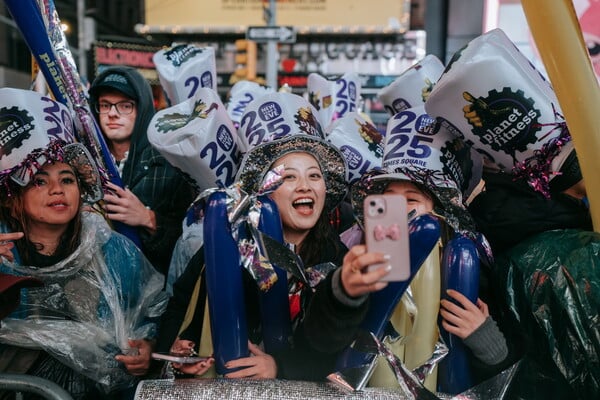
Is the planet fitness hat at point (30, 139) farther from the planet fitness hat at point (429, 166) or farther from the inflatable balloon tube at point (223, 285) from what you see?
the planet fitness hat at point (429, 166)

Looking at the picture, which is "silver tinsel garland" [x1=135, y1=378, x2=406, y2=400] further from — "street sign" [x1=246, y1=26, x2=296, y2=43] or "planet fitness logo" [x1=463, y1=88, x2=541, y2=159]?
"street sign" [x1=246, y1=26, x2=296, y2=43]

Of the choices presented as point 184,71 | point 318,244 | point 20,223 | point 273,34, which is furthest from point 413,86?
point 273,34

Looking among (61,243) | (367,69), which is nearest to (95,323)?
(61,243)

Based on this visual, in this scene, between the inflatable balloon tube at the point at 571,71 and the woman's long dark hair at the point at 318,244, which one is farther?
the woman's long dark hair at the point at 318,244

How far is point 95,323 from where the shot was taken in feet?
6.40

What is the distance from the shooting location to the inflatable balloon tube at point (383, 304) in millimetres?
1404

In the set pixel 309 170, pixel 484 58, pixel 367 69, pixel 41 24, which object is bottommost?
pixel 309 170

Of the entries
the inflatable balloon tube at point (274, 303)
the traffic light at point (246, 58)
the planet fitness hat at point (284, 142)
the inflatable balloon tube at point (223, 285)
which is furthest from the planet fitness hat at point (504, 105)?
the traffic light at point (246, 58)

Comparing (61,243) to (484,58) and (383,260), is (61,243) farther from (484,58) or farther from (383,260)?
(484,58)

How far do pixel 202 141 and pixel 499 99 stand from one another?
3.47 ft

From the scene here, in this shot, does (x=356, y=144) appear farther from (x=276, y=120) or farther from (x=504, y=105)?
(x=504, y=105)

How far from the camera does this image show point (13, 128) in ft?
6.41

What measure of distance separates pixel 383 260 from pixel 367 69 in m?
14.5

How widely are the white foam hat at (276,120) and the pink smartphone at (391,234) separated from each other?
906 millimetres
